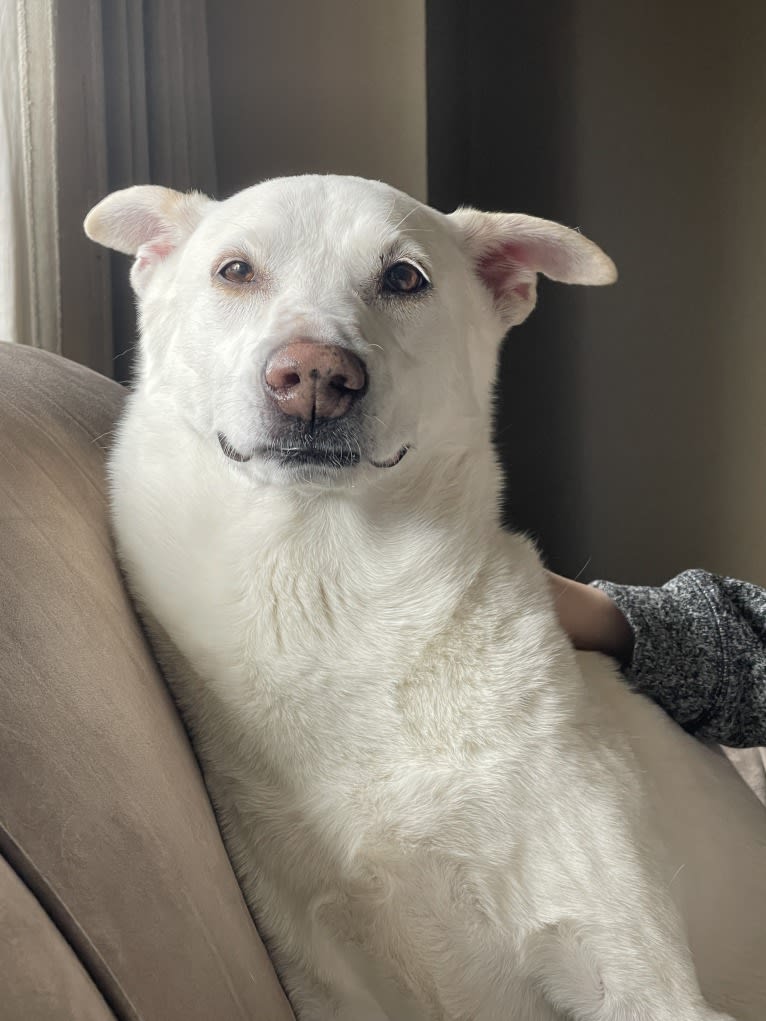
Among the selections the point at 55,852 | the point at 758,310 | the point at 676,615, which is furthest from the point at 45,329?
the point at 758,310

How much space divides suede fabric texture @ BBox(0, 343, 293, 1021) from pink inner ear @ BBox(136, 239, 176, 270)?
0.30m

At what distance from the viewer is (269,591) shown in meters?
1.06

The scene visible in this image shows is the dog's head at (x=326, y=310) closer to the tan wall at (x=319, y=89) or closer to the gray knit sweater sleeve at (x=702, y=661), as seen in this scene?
the gray knit sweater sleeve at (x=702, y=661)

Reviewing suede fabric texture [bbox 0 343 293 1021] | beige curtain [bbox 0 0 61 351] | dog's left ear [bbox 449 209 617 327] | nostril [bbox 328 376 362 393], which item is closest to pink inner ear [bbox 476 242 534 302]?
dog's left ear [bbox 449 209 617 327]

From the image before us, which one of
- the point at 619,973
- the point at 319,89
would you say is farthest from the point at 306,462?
the point at 319,89

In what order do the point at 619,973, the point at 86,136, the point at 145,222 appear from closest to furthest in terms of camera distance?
the point at 619,973, the point at 145,222, the point at 86,136

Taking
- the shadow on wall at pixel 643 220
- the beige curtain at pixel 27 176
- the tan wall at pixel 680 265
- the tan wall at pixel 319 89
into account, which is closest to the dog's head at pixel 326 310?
the beige curtain at pixel 27 176

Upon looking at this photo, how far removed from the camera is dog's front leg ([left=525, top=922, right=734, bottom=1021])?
3.06ft

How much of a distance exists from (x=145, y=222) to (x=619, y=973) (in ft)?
3.34

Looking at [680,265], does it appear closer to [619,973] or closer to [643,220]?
[643,220]

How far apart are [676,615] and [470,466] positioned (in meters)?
0.56

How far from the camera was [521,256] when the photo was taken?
1328 mm

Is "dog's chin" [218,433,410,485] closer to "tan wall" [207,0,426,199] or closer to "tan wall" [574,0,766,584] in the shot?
"tan wall" [207,0,426,199]

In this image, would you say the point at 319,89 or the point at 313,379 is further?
the point at 319,89
